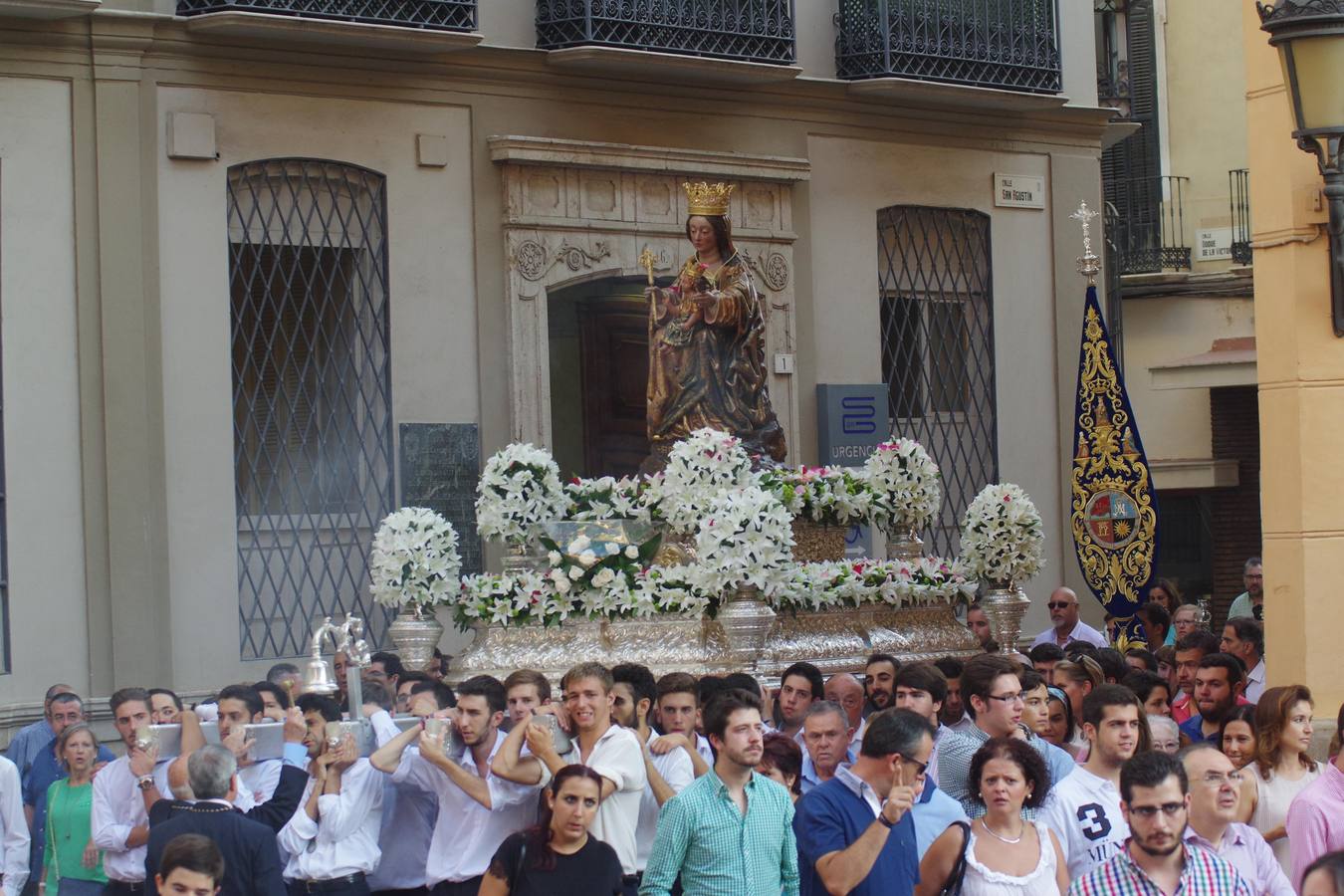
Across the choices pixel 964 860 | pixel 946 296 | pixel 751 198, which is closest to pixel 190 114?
pixel 751 198

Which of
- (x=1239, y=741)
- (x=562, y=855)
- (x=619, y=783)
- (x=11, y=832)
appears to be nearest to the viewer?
(x=562, y=855)

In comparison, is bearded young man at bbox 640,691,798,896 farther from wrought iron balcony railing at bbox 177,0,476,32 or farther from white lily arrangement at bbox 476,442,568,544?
wrought iron balcony railing at bbox 177,0,476,32

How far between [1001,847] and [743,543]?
496 cm

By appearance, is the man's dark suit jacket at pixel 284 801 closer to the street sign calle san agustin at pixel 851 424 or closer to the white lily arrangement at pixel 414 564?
the white lily arrangement at pixel 414 564

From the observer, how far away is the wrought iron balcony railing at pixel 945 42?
17.4m

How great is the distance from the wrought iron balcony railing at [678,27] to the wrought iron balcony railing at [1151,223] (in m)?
7.34

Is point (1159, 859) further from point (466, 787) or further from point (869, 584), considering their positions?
point (869, 584)

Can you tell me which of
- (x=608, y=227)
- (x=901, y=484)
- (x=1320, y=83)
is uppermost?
(x=608, y=227)

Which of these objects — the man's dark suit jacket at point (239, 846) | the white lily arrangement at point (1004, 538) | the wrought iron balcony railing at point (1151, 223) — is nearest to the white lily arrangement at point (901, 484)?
the white lily arrangement at point (1004, 538)

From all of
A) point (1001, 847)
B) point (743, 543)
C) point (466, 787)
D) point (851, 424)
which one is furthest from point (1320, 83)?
point (851, 424)

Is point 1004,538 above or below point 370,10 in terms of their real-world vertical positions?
below

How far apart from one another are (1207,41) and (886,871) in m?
18.4

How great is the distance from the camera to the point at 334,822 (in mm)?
8172

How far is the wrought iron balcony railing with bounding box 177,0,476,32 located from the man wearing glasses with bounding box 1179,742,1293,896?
31.6ft
